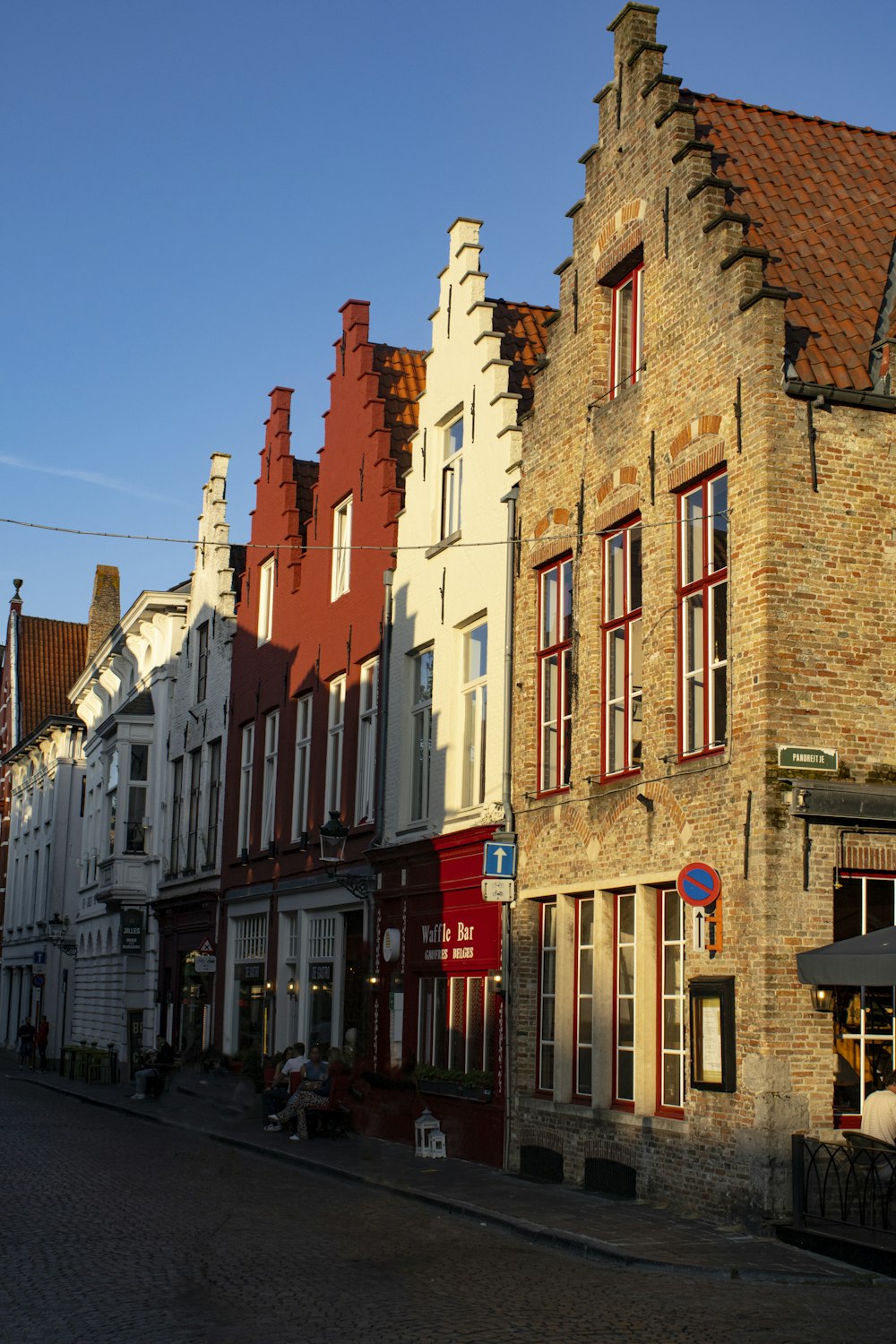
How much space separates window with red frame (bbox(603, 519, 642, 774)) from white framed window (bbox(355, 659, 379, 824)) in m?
7.53

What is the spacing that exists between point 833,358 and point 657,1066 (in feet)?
22.7

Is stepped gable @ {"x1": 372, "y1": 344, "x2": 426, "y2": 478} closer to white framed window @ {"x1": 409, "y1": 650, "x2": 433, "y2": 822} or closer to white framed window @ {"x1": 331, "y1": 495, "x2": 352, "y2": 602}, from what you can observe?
white framed window @ {"x1": 331, "y1": 495, "x2": 352, "y2": 602}

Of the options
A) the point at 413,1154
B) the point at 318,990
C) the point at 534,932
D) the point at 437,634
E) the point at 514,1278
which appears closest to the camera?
the point at 514,1278

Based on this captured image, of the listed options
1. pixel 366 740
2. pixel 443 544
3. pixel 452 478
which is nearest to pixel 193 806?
pixel 366 740

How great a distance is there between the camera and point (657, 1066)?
602 inches

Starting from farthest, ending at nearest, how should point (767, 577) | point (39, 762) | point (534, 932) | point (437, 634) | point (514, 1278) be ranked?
point (39, 762) < point (437, 634) < point (534, 932) < point (767, 577) < point (514, 1278)

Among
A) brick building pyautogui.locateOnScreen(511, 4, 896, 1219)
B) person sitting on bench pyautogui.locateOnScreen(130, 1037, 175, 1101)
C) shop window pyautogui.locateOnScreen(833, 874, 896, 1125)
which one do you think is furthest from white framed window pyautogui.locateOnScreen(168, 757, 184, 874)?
shop window pyautogui.locateOnScreen(833, 874, 896, 1125)

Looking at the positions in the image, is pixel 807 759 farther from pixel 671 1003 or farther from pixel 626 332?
pixel 626 332

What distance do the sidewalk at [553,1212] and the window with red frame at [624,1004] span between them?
1.10 m

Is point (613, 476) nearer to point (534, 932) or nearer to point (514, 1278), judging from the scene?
point (534, 932)

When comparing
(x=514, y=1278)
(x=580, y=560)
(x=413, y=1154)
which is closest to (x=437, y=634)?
(x=580, y=560)

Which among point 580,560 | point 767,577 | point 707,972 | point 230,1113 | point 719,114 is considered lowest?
point 230,1113

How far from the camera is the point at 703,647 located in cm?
1502

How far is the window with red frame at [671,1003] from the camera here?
14.8m
